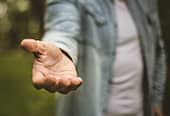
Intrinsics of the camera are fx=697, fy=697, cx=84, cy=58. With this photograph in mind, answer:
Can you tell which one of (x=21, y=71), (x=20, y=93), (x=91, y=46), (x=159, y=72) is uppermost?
(x=91, y=46)

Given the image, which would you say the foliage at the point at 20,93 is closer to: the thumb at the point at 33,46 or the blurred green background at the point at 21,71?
the blurred green background at the point at 21,71

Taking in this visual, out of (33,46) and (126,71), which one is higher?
(33,46)

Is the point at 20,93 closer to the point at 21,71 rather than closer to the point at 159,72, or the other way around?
the point at 21,71

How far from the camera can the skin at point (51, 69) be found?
1.79 meters

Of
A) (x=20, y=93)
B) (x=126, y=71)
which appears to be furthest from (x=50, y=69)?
(x=20, y=93)

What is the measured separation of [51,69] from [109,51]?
0.62 metres

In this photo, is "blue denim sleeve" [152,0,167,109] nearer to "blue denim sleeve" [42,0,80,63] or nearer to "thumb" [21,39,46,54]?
"blue denim sleeve" [42,0,80,63]

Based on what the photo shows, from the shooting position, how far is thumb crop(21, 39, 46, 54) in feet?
5.88

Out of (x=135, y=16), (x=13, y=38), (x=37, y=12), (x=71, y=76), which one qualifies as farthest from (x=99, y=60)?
(x=13, y=38)

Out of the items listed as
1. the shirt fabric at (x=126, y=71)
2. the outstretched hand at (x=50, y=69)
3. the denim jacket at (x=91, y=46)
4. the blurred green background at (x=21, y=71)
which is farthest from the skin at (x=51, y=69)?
the blurred green background at (x=21, y=71)

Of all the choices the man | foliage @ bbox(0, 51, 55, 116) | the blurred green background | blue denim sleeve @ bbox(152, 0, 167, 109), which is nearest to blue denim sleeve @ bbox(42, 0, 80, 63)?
the man

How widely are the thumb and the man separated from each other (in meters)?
0.27

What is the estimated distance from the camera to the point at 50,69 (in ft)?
6.04

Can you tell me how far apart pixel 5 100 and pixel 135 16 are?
3.60 m
